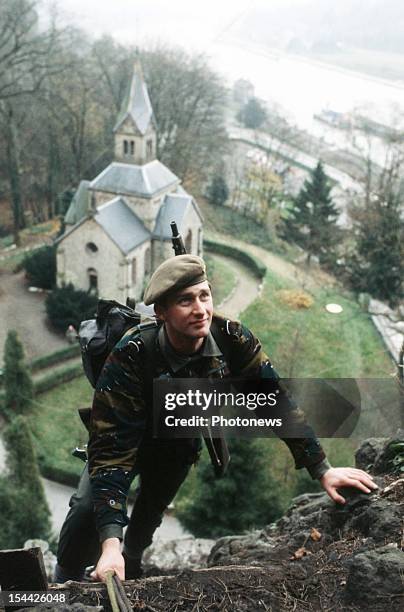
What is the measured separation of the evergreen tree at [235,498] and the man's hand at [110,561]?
848cm

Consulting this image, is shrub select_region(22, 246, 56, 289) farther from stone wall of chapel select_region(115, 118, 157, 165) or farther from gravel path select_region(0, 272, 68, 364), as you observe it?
stone wall of chapel select_region(115, 118, 157, 165)

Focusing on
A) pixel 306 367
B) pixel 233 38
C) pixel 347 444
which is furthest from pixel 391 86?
pixel 347 444

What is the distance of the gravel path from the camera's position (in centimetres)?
2375

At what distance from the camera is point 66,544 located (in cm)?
462

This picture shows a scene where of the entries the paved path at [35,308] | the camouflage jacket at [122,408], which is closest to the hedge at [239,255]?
the paved path at [35,308]

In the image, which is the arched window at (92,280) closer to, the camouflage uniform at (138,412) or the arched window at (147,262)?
the arched window at (147,262)

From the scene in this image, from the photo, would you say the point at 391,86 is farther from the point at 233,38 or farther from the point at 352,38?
the point at 233,38

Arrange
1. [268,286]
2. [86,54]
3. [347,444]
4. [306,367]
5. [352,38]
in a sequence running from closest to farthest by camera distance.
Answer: [347,444]
[306,367]
[268,286]
[352,38]
[86,54]

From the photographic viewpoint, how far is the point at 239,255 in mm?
32156

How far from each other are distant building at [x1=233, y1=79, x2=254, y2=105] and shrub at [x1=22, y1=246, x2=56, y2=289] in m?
23.9

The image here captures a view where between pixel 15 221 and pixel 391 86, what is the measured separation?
18630 mm

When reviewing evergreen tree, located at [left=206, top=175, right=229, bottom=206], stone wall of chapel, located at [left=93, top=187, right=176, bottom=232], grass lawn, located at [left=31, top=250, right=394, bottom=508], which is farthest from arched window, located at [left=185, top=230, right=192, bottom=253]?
evergreen tree, located at [left=206, top=175, right=229, bottom=206]

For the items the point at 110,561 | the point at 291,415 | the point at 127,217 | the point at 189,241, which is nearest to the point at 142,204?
the point at 127,217

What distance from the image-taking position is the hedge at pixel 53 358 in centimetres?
2239
